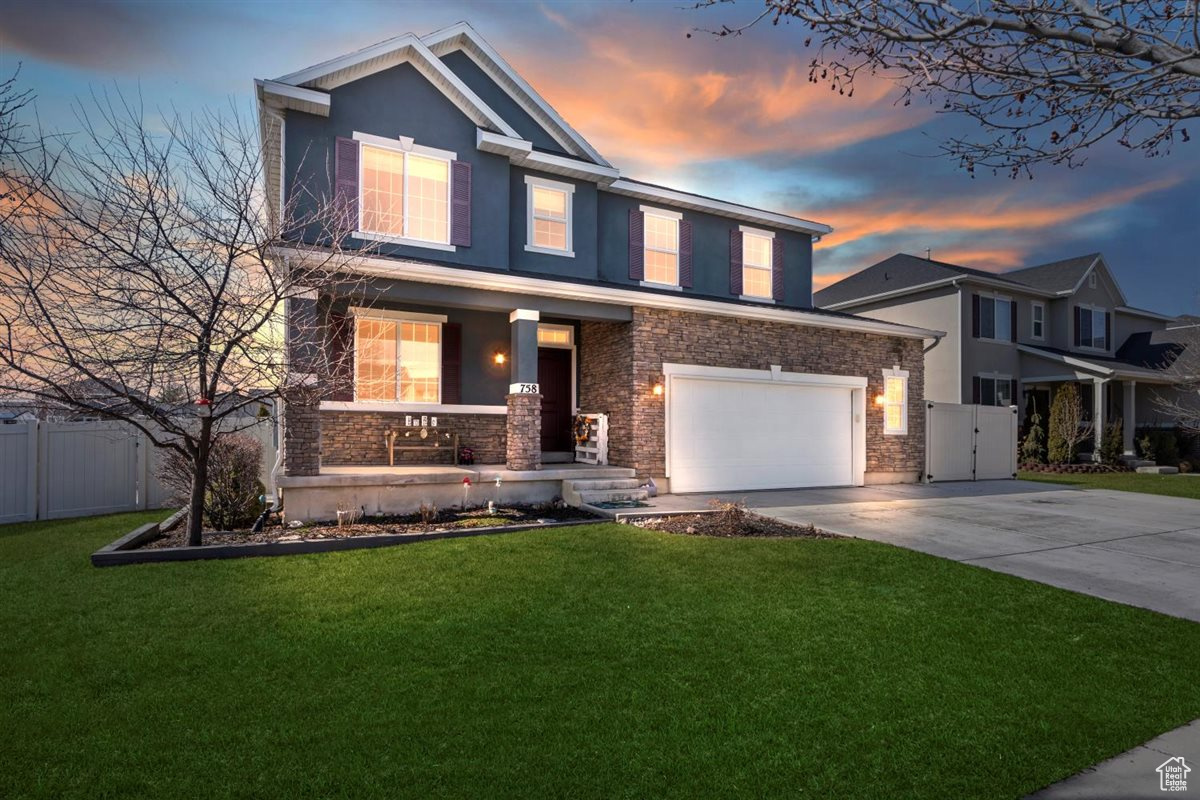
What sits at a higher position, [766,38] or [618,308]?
[766,38]

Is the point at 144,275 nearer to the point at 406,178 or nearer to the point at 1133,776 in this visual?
the point at 406,178

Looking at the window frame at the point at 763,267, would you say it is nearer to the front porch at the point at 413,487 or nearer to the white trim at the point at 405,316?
the front porch at the point at 413,487

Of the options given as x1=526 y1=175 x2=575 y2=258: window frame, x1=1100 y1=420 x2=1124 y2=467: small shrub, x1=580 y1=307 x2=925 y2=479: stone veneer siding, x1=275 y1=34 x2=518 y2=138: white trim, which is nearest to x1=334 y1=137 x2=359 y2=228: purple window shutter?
x1=275 y1=34 x2=518 y2=138: white trim

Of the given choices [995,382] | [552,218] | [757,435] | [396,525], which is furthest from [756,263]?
[995,382]

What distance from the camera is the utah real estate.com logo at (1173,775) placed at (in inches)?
108

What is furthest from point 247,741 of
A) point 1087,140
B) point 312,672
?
point 1087,140

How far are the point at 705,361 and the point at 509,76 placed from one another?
295 inches

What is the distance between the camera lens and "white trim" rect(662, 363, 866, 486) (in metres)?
12.2

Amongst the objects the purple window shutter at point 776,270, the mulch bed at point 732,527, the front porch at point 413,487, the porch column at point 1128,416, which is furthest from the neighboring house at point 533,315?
the porch column at point 1128,416

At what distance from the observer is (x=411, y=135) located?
38.5ft

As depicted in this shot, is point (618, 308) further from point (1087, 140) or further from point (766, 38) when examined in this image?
point (1087, 140)

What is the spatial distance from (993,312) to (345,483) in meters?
23.0

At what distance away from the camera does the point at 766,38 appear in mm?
4418

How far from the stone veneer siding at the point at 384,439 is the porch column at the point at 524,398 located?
5.50 ft
